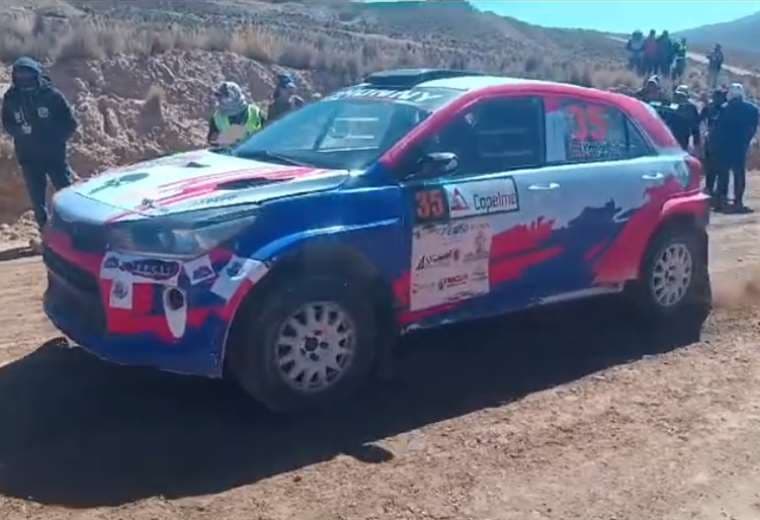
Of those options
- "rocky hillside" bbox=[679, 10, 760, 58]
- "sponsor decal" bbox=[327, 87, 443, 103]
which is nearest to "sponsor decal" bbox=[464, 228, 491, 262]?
"sponsor decal" bbox=[327, 87, 443, 103]

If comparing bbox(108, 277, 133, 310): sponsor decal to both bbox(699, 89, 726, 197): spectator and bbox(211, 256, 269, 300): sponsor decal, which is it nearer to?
bbox(211, 256, 269, 300): sponsor decal

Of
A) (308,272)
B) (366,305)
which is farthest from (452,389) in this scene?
(308,272)

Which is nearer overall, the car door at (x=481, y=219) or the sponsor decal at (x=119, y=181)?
the sponsor decal at (x=119, y=181)

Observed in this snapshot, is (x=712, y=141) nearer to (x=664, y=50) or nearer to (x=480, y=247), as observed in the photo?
(x=480, y=247)

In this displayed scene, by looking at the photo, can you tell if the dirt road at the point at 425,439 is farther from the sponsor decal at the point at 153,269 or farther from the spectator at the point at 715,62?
the spectator at the point at 715,62

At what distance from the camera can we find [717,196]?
1579 cm

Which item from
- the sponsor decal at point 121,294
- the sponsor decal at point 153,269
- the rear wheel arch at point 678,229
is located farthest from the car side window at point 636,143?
the sponsor decal at point 121,294

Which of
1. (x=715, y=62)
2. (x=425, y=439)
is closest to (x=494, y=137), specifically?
(x=425, y=439)

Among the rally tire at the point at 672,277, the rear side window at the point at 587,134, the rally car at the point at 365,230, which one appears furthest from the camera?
the rally tire at the point at 672,277

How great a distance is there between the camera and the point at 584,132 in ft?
24.6

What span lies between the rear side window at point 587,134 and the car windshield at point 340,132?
87 centimetres

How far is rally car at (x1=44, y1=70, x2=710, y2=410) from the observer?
18.8 ft

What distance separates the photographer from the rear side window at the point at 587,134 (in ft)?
23.9

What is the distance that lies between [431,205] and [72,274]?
6.49ft
